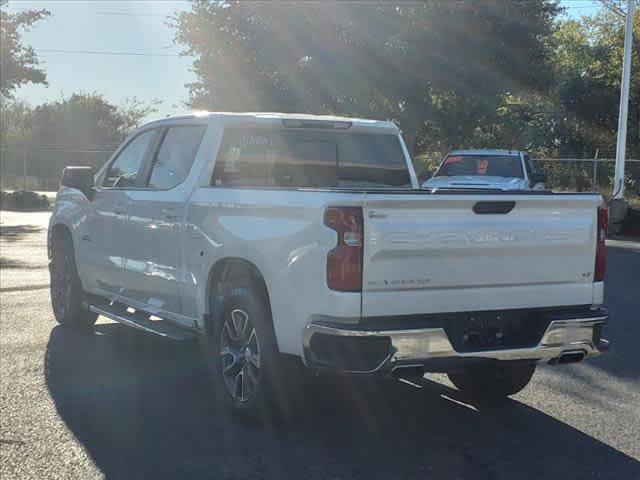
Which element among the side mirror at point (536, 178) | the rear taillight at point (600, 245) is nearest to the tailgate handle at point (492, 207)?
the rear taillight at point (600, 245)

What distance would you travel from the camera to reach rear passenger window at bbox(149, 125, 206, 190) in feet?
21.5

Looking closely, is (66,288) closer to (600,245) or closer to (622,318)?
(600,245)

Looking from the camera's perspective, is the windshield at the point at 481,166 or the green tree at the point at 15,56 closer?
the windshield at the point at 481,166

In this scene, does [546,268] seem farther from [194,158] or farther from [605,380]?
[194,158]

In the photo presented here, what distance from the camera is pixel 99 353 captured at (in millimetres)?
7465

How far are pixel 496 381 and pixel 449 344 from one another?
4.66 ft

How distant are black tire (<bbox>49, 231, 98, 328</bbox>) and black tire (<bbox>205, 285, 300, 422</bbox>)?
2887mm

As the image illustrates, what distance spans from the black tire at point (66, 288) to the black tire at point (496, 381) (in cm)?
384

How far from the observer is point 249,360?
212 inches

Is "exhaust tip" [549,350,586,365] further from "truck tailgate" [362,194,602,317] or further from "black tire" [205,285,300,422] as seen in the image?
"black tire" [205,285,300,422]

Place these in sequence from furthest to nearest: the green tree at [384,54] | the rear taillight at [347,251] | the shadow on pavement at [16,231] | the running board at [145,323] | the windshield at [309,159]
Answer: the green tree at [384,54] → the shadow on pavement at [16,231] → the windshield at [309,159] → the running board at [145,323] → the rear taillight at [347,251]

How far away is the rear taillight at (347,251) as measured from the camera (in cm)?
456

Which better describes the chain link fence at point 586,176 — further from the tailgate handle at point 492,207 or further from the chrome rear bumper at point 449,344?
the tailgate handle at point 492,207

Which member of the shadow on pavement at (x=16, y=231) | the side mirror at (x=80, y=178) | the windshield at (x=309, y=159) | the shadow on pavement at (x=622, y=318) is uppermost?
the windshield at (x=309, y=159)
